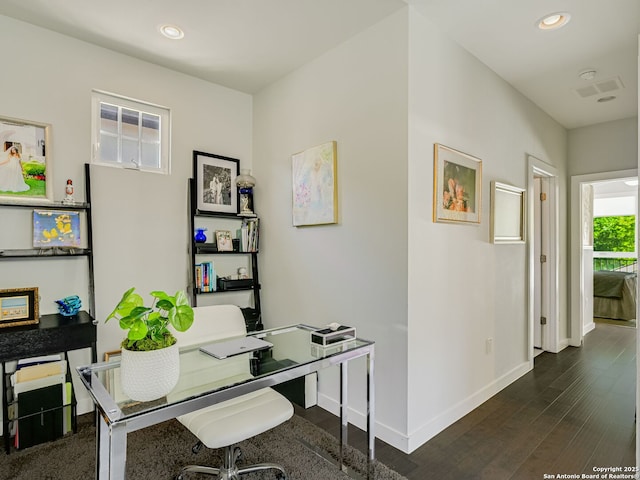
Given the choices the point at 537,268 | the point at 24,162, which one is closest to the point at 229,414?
the point at 24,162

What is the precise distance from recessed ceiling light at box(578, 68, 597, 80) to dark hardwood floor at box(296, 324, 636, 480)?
278 cm

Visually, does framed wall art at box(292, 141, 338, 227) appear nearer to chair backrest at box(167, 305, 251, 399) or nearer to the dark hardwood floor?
chair backrest at box(167, 305, 251, 399)

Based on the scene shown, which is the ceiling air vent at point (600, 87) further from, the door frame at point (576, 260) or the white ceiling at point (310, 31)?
the door frame at point (576, 260)

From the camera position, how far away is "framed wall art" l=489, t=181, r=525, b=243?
9.92ft

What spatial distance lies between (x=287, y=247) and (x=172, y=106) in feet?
5.15

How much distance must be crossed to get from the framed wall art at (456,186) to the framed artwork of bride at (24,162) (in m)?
2.69

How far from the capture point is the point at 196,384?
1.29 meters

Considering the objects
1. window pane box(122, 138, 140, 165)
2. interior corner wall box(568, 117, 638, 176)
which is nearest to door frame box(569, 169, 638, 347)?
interior corner wall box(568, 117, 638, 176)

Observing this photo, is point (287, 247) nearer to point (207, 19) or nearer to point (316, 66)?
point (316, 66)

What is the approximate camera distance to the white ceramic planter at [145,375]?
45.6 inches

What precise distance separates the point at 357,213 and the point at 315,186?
483mm

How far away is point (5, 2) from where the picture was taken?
2201mm

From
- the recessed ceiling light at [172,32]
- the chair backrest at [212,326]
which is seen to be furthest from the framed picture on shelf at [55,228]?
the recessed ceiling light at [172,32]

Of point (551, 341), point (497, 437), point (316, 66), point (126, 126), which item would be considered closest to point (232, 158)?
point (126, 126)
